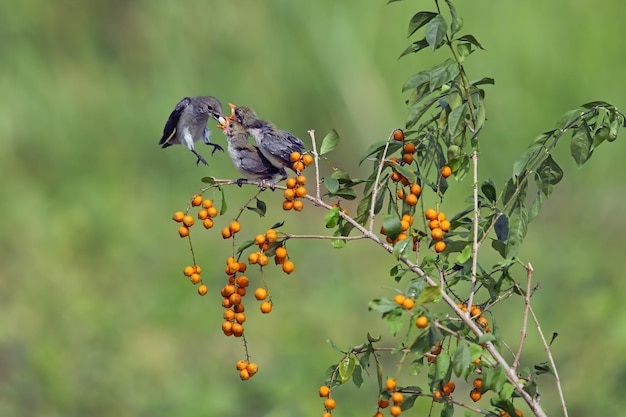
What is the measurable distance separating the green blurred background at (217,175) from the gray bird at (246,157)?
6.58ft

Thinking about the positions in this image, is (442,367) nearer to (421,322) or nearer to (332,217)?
(421,322)

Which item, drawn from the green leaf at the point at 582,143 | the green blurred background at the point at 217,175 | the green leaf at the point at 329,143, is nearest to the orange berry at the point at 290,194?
the green leaf at the point at 329,143

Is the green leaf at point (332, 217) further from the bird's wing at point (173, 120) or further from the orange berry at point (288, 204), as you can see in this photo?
the bird's wing at point (173, 120)

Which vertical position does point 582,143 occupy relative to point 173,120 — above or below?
below

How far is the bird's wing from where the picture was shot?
2.21 meters

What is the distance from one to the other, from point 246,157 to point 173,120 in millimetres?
332

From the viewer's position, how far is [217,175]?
5.89m

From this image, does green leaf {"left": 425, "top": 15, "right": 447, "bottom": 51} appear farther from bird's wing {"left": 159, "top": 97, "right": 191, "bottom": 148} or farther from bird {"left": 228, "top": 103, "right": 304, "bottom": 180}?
bird's wing {"left": 159, "top": 97, "right": 191, "bottom": 148}

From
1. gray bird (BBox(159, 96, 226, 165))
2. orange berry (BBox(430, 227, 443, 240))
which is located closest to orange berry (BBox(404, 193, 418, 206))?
orange berry (BBox(430, 227, 443, 240))

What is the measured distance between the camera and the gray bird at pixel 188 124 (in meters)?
2.21

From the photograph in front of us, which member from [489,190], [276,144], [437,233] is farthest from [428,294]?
[276,144]

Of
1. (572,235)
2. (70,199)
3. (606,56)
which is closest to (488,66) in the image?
(606,56)

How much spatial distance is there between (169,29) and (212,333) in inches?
104

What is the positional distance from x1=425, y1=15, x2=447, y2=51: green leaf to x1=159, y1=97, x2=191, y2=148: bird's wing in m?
0.60
